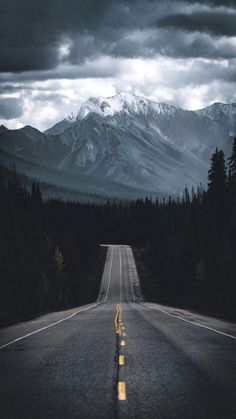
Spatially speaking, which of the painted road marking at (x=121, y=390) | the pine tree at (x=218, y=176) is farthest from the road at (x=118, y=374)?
the pine tree at (x=218, y=176)

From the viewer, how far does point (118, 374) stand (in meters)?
13.1

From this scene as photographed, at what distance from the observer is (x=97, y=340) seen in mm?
20109

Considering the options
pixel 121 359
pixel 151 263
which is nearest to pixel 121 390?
pixel 121 359

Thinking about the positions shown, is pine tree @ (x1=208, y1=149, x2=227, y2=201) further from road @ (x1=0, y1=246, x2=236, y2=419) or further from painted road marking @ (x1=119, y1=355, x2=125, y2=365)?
painted road marking @ (x1=119, y1=355, x2=125, y2=365)

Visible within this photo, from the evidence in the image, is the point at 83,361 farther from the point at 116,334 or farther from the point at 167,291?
the point at 167,291

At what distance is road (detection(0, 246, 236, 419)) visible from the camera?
9938mm

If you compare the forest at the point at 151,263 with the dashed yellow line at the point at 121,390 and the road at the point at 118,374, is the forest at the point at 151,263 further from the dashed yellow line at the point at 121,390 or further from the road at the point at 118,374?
the dashed yellow line at the point at 121,390

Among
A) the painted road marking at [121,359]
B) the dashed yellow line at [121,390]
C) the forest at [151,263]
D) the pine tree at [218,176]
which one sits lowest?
the dashed yellow line at [121,390]

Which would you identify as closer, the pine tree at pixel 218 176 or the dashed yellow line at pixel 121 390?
the dashed yellow line at pixel 121 390

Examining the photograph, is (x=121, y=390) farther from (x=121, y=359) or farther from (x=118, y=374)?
(x=121, y=359)

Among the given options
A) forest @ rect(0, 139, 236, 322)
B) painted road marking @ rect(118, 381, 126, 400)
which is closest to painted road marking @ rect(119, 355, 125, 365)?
painted road marking @ rect(118, 381, 126, 400)

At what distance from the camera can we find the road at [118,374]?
9.94 metres

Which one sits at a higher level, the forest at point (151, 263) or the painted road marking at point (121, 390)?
the forest at point (151, 263)

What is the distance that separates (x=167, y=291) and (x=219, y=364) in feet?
253
